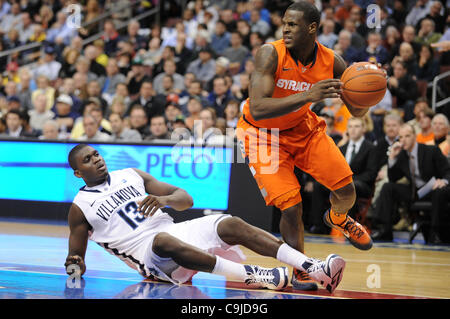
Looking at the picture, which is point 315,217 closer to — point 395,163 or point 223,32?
point 395,163

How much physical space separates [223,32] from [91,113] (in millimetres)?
3798

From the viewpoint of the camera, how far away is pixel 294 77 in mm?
4836

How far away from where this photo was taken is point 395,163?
9.00m

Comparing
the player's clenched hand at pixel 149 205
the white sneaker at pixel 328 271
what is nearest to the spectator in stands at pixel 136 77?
the player's clenched hand at pixel 149 205

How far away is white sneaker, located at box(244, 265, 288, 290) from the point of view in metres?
4.54

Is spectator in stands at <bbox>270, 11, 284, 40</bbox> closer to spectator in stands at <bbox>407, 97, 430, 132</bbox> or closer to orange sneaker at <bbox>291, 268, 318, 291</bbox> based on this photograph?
spectator in stands at <bbox>407, 97, 430, 132</bbox>

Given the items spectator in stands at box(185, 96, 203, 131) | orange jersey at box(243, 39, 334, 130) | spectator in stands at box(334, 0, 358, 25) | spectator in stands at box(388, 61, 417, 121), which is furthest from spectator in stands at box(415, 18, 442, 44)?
orange jersey at box(243, 39, 334, 130)

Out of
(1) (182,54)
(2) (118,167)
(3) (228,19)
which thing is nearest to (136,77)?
(1) (182,54)

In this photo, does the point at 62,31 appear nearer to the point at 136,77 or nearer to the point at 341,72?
the point at 136,77

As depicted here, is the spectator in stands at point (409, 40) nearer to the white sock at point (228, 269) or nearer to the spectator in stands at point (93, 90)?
the spectator in stands at point (93, 90)

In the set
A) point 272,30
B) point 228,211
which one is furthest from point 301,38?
point 272,30

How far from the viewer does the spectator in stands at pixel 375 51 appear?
35.8 feet

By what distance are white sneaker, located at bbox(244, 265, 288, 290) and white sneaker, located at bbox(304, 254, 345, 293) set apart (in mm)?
198

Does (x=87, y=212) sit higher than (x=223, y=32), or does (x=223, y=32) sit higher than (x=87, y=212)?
(x=223, y=32)
